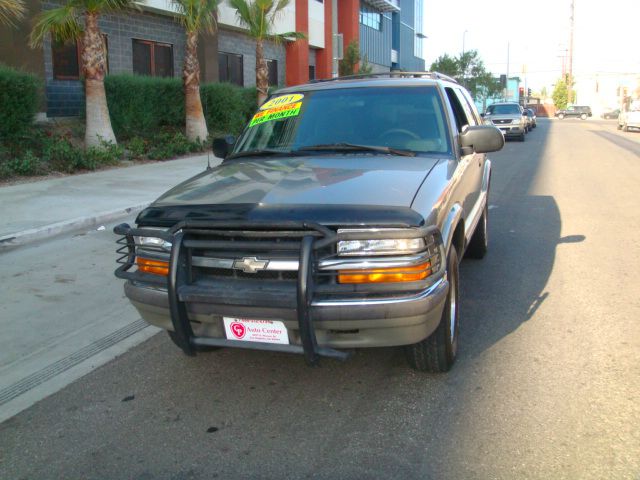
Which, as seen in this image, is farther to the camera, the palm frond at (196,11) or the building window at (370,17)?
the building window at (370,17)

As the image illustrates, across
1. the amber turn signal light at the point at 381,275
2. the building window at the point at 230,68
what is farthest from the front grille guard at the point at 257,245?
the building window at the point at 230,68

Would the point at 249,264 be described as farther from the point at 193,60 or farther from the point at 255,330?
the point at 193,60

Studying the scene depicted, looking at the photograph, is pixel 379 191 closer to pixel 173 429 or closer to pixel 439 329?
pixel 439 329

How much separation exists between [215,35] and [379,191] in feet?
69.3

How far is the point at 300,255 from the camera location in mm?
3258

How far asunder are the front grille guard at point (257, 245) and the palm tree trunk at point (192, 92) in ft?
49.8

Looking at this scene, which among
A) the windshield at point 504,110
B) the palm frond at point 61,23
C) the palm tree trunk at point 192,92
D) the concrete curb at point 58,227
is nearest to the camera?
the concrete curb at point 58,227

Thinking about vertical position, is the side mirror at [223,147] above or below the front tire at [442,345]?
above

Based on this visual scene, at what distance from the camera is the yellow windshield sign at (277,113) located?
5.33 m

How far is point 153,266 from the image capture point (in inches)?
152

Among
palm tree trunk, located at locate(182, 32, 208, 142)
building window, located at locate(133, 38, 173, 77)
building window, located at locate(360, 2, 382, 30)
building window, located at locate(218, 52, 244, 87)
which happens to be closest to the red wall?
building window, located at locate(218, 52, 244, 87)

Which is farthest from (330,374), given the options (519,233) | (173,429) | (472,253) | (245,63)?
(245,63)

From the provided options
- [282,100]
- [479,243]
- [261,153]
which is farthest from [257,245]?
[479,243]

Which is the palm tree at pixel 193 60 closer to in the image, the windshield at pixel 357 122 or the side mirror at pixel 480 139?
the windshield at pixel 357 122
